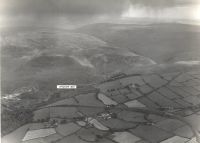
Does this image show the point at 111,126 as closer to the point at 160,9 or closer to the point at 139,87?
the point at 139,87

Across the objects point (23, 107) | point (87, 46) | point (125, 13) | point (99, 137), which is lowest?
point (99, 137)

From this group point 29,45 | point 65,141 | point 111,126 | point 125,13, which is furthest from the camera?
point 125,13

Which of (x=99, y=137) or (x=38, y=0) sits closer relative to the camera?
(x=99, y=137)

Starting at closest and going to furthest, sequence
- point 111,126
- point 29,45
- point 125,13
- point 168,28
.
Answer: point 111,126 < point 29,45 < point 125,13 < point 168,28

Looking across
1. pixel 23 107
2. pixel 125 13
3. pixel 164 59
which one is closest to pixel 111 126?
pixel 23 107

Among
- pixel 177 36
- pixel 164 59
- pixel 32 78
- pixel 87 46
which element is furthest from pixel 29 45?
pixel 177 36

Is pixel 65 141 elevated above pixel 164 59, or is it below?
below

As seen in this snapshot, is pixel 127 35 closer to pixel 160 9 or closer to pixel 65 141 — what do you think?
pixel 160 9
